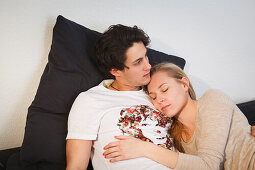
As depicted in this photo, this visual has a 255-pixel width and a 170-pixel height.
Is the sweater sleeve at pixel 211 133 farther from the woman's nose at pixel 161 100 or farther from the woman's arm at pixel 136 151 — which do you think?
the woman's nose at pixel 161 100

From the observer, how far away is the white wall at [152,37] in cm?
108

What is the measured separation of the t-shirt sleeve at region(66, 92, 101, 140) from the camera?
914 millimetres

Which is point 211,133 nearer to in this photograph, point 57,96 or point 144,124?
point 144,124

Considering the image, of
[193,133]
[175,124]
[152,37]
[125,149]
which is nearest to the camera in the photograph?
[125,149]

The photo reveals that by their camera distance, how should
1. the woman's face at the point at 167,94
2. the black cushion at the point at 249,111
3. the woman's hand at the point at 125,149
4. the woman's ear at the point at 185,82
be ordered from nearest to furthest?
the woman's hand at the point at 125,149 → the woman's face at the point at 167,94 → the woman's ear at the point at 185,82 → the black cushion at the point at 249,111

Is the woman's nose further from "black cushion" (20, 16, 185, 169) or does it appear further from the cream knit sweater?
"black cushion" (20, 16, 185, 169)

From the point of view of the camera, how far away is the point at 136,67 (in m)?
1.11

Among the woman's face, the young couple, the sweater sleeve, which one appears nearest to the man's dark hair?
the young couple

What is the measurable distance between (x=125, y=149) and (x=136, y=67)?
0.48 meters

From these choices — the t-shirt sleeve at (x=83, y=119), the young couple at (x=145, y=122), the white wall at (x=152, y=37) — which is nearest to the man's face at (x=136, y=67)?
the young couple at (x=145, y=122)

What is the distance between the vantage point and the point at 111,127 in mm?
951

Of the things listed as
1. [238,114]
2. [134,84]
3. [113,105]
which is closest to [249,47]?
[238,114]

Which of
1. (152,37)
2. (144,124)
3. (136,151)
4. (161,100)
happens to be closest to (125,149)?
(136,151)

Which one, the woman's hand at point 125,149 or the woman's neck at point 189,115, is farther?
the woman's neck at point 189,115
